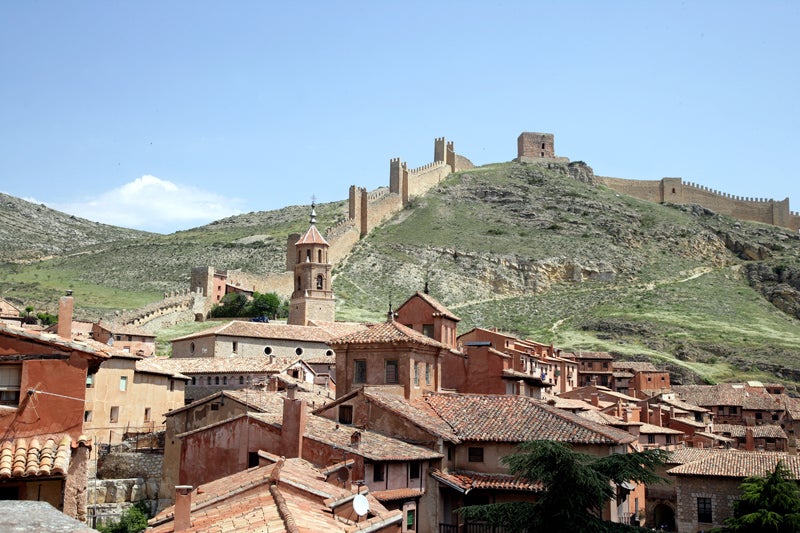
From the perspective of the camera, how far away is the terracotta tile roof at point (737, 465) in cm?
3172

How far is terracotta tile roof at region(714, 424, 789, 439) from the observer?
4988 cm

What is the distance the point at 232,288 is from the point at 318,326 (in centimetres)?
2381

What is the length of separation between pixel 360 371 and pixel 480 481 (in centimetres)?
618

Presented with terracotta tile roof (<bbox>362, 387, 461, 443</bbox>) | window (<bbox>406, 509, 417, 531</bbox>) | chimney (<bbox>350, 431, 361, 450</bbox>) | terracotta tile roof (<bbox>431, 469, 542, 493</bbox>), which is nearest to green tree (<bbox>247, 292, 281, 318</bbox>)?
terracotta tile roof (<bbox>362, 387, 461, 443</bbox>)

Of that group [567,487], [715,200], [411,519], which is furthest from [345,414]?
[715,200]

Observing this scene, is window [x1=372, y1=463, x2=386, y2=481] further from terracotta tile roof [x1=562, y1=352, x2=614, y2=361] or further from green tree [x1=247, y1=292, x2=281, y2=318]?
green tree [x1=247, y1=292, x2=281, y2=318]

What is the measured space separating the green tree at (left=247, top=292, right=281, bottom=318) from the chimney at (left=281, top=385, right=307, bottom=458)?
55009 millimetres

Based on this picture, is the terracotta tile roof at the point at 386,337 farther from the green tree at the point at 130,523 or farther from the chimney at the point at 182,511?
the chimney at the point at 182,511

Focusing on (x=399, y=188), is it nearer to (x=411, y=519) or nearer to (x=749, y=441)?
(x=749, y=441)

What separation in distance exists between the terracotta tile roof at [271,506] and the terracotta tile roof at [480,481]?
6117 millimetres

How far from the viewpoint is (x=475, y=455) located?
25188mm

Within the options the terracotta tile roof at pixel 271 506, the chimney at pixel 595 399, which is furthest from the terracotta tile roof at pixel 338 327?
the terracotta tile roof at pixel 271 506

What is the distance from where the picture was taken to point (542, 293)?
9881cm

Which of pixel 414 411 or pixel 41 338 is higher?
pixel 41 338
